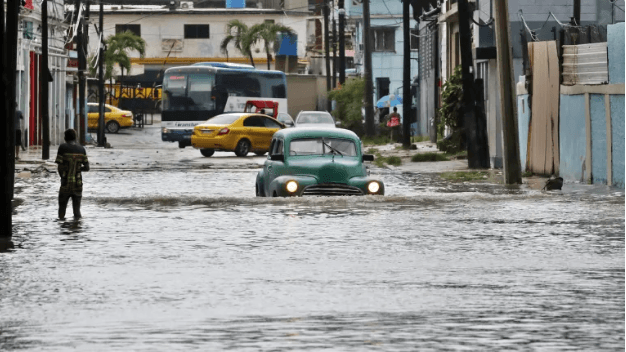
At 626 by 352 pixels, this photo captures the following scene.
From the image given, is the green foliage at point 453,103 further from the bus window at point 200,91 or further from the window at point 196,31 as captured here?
the window at point 196,31

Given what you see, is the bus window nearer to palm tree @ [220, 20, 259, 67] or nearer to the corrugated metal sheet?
the corrugated metal sheet

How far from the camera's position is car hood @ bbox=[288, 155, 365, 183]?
2136 centimetres

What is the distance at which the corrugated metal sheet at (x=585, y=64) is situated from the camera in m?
25.9

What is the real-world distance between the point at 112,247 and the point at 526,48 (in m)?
18.5

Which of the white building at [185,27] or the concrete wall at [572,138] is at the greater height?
the white building at [185,27]

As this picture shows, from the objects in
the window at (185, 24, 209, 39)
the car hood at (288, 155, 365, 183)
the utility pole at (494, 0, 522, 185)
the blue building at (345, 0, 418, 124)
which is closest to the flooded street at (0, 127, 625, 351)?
the car hood at (288, 155, 365, 183)

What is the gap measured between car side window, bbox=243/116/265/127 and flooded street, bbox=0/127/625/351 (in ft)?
71.7

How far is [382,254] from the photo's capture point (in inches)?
562

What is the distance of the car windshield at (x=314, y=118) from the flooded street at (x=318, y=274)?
37022mm

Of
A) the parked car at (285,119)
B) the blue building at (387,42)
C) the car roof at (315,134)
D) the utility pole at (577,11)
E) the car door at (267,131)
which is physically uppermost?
the blue building at (387,42)

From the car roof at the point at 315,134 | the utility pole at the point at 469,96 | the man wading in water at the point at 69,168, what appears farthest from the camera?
the utility pole at the point at 469,96

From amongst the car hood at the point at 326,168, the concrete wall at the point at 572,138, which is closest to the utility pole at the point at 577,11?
the concrete wall at the point at 572,138

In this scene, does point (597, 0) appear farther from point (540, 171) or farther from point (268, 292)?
point (268, 292)

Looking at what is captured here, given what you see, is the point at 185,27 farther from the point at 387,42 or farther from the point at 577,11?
the point at 577,11
